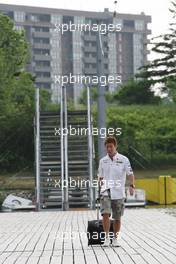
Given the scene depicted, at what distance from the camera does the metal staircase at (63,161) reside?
25844 millimetres

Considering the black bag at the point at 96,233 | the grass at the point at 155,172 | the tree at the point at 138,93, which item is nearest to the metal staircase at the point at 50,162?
the grass at the point at 155,172

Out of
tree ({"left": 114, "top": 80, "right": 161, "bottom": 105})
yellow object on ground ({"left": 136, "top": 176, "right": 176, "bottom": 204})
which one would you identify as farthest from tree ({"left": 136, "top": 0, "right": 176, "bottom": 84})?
yellow object on ground ({"left": 136, "top": 176, "right": 176, "bottom": 204})

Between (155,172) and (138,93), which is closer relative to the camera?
(155,172)

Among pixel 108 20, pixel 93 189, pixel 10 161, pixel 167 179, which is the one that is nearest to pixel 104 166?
pixel 93 189

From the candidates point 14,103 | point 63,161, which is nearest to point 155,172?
point 14,103

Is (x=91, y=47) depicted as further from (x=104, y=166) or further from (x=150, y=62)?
(x=104, y=166)

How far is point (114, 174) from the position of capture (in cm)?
1123

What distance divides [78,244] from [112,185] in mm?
1418

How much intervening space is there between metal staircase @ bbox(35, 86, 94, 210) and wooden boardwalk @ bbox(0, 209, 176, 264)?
7574mm

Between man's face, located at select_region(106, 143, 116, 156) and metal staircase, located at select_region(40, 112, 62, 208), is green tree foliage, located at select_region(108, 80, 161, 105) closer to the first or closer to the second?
metal staircase, located at select_region(40, 112, 62, 208)

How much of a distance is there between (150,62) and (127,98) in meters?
5.19

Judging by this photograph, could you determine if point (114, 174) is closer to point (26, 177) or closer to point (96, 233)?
point (96, 233)

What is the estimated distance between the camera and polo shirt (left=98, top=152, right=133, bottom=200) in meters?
11.2

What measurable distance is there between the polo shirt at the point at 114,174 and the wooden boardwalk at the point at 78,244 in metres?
0.91
